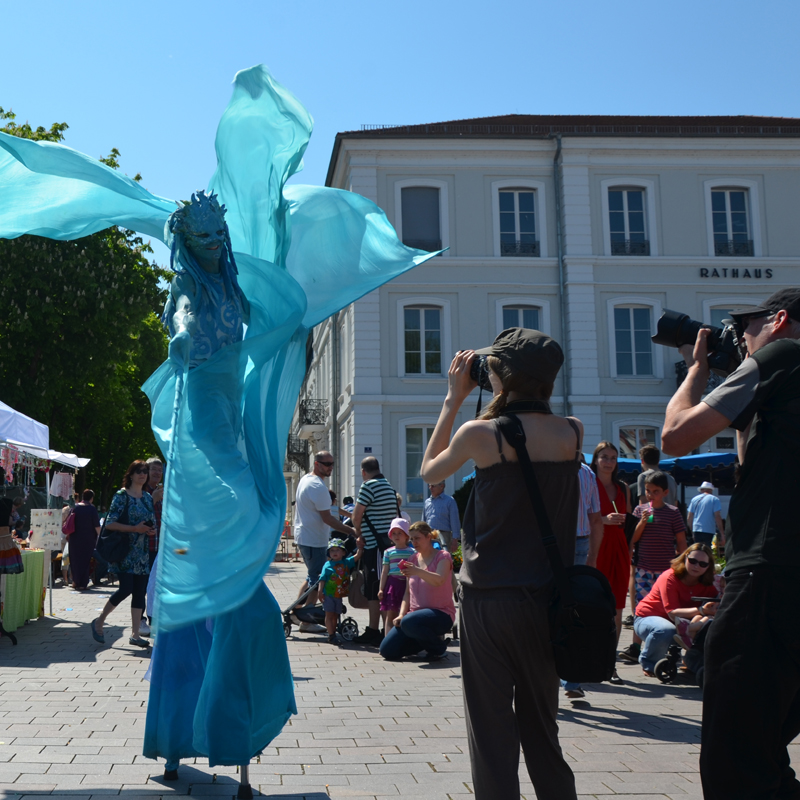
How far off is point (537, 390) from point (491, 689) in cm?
108

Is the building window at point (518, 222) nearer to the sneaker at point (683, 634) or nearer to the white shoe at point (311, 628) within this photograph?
the white shoe at point (311, 628)

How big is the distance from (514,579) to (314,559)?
7715mm

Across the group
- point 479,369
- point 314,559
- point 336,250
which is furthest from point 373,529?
point 479,369

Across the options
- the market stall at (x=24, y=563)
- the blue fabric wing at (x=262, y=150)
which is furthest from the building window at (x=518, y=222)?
the blue fabric wing at (x=262, y=150)

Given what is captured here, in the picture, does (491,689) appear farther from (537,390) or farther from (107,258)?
(107,258)

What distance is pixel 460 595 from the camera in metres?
3.39

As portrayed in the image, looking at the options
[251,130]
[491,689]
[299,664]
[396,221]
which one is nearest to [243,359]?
[251,130]

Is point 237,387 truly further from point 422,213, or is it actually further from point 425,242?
point 422,213

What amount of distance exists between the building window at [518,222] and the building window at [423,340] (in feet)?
9.74

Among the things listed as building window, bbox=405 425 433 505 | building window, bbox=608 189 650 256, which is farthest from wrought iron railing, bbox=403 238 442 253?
building window, bbox=405 425 433 505

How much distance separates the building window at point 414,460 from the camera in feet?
87.7

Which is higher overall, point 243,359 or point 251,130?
point 251,130

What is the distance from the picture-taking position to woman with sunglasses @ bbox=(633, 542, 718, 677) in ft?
25.7

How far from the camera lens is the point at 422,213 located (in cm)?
2761
